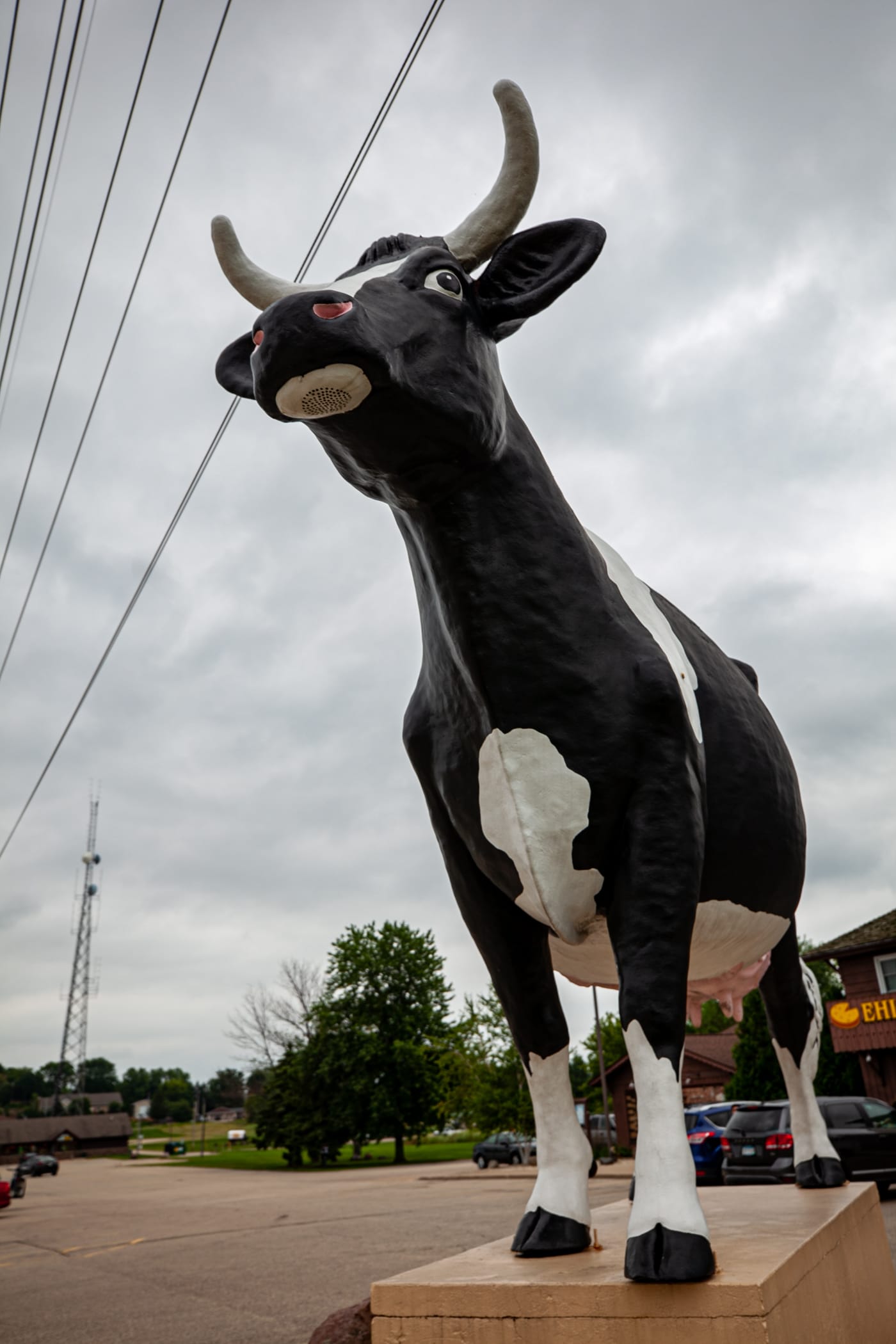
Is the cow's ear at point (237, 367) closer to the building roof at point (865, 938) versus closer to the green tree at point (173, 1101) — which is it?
the building roof at point (865, 938)

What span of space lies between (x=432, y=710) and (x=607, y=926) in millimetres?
682

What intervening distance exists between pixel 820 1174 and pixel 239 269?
3427 mm

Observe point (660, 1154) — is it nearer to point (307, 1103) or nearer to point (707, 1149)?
point (707, 1149)

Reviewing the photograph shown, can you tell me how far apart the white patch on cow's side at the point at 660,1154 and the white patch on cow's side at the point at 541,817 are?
0.99ft

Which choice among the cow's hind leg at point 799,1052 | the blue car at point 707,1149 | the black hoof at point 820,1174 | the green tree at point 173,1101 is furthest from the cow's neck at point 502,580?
the green tree at point 173,1101

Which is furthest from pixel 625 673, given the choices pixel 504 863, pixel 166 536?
pixel 166 536

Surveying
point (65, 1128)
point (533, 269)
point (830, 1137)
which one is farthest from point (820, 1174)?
point (65, 1128)

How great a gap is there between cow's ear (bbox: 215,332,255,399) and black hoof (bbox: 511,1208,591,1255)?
7.13ft

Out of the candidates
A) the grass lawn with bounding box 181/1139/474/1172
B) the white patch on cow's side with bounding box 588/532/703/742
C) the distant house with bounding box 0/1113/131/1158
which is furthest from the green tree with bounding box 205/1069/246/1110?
the white patch on cow's side with bounding box 588/532/703/742

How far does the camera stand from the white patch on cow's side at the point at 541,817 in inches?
88.6

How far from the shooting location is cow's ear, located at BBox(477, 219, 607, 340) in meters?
2.39

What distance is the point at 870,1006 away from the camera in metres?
21.1

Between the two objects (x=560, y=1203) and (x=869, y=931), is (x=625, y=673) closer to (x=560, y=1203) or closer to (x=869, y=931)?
(x=560, y=1203)

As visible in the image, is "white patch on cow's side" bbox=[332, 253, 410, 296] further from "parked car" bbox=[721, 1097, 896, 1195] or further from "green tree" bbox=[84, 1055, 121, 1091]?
"green tree" bbox=[84, 1055, 121, 1091]
